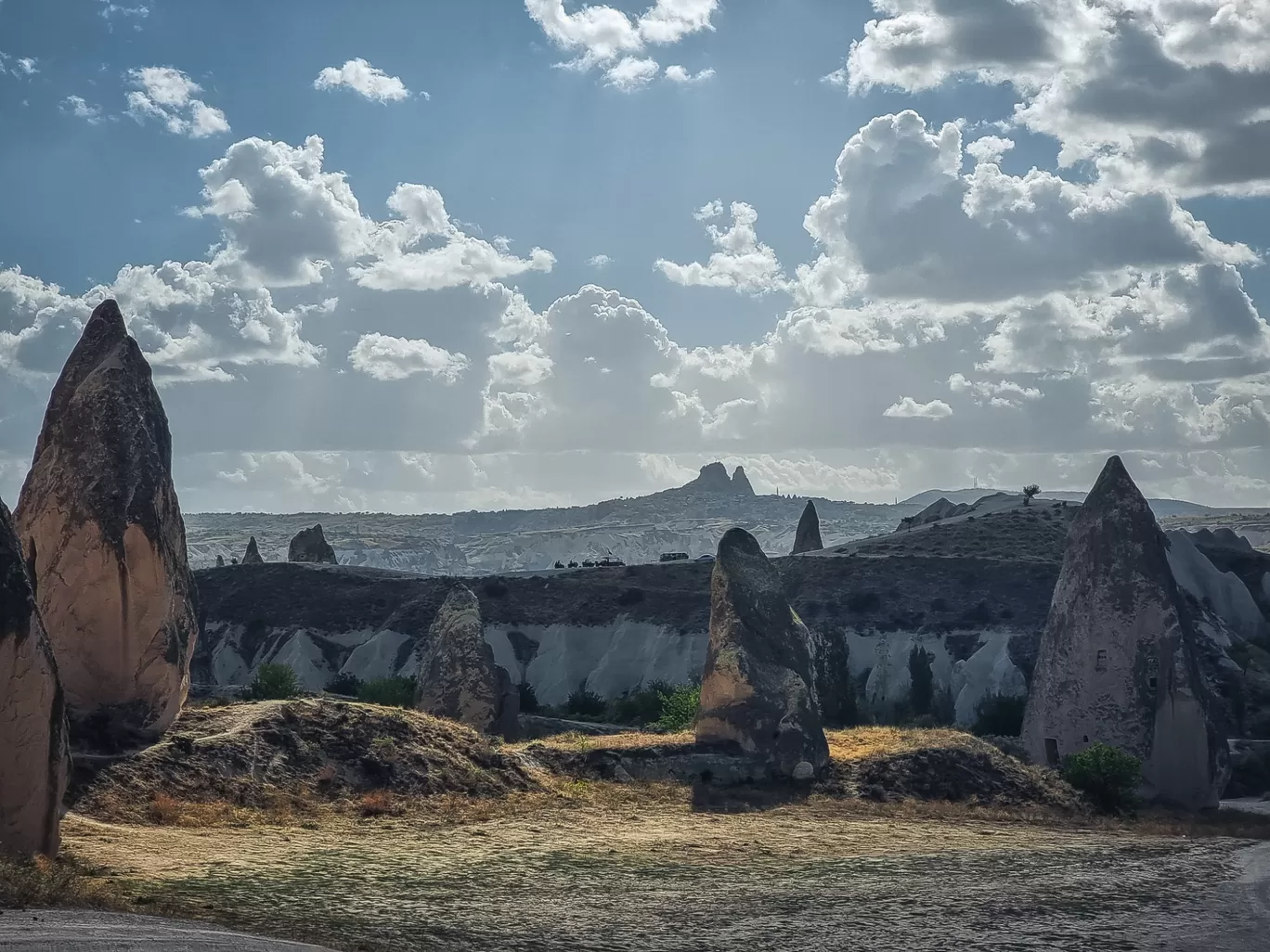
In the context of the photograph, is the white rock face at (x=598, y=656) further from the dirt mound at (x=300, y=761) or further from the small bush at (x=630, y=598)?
the dirt mound at (x=300, y=761)

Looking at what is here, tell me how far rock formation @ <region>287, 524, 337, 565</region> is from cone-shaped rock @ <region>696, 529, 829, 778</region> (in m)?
65.1

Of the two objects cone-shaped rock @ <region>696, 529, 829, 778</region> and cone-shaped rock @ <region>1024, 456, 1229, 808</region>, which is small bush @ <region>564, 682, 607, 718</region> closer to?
cone-shaped rock @ <region>1024, 456, 1229, 808</region>

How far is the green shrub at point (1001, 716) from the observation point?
4459cm

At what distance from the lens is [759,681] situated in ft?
82.8

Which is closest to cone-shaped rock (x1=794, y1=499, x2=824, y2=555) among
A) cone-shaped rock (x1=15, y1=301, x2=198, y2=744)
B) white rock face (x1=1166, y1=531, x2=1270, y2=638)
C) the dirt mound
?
white rock face (x1=1166, y1=531, x2=1270, y2=638)

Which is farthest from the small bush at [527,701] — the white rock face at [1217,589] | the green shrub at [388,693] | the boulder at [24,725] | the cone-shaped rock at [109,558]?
the boulder at [24,725]

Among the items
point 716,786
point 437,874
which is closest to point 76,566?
point 437,874

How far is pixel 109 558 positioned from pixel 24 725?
262 inches

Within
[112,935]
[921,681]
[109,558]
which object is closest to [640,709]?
[921,681]

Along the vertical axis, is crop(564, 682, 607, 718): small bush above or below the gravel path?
below

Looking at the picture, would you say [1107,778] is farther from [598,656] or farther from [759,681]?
[598,656]

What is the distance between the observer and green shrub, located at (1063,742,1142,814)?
25688 millimetres

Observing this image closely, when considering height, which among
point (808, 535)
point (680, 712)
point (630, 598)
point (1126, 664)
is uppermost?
point (808, 535)

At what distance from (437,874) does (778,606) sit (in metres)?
13.5
